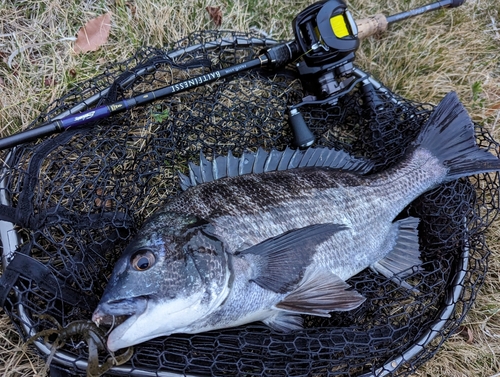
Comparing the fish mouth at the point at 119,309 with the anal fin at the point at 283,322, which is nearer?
the fish mouth at the point at 119,309

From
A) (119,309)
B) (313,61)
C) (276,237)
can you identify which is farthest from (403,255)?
(119,309)

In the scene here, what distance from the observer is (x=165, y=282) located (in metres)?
1.97

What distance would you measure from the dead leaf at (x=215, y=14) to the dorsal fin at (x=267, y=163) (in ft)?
4.42

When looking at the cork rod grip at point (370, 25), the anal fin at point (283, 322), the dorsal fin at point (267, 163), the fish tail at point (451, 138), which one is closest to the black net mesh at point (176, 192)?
the anal fin at point (283, 322)

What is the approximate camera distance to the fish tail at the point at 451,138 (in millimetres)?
2746

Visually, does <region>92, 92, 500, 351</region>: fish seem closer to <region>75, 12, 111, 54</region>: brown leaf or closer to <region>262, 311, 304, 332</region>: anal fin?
<region>262, 311, 304, 332</region>: anal fin

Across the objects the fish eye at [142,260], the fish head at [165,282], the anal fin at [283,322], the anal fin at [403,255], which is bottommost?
the anal fin at [403,255]

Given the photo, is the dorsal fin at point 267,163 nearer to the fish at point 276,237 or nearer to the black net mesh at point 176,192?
the fish at point 276,237

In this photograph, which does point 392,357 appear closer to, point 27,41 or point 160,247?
point 160,247

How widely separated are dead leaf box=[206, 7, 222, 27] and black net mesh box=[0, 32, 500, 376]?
12.2 inches

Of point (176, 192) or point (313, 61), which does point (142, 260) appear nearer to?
point (176, 192)

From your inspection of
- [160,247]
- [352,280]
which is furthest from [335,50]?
[160,247]

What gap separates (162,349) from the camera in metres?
2.21

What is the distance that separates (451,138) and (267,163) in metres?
1.19
